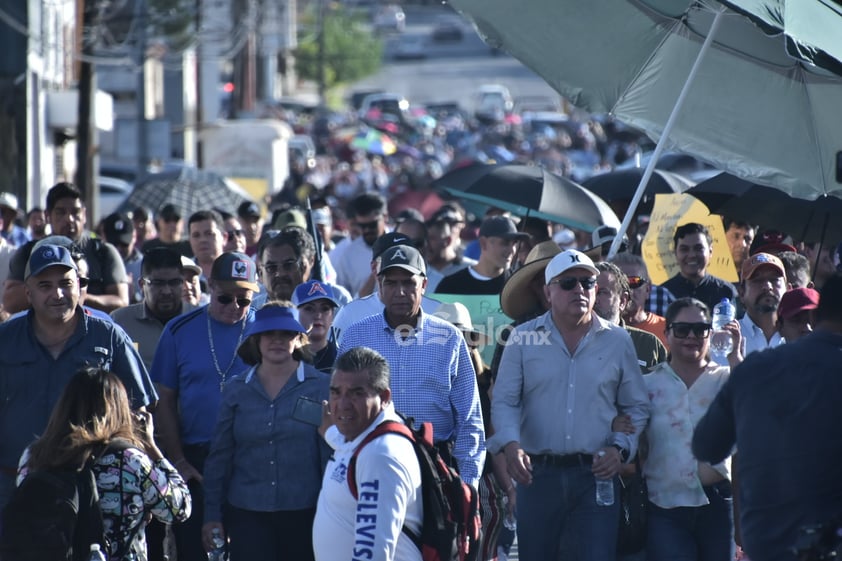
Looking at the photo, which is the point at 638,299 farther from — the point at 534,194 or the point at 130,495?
the point at 130,495

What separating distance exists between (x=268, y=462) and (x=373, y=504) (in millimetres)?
1669

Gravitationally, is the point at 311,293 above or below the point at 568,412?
above

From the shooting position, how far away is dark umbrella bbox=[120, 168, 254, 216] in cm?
1689

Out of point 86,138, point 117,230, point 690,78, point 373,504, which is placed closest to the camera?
point 373,504

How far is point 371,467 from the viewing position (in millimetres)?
5926

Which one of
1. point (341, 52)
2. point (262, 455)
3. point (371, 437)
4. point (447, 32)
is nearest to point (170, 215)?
point (262, 455)

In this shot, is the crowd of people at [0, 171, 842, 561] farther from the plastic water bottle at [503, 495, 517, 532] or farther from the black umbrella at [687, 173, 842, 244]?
the black umbrella at [687, 173, 842, 244]

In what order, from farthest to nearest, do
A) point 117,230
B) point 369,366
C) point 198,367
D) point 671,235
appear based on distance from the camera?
point 117,230 < point 671,235 < point 198,367 < point 369,366

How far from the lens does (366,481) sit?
19.4 feet

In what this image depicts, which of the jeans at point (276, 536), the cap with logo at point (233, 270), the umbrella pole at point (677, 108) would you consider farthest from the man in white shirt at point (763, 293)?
the jeans at point (276, 536)

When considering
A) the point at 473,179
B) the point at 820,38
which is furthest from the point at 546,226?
the point at 820,38

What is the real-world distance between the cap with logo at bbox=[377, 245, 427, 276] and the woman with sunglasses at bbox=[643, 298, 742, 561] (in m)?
1.26

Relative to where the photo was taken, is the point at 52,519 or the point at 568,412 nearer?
the point at 52,519

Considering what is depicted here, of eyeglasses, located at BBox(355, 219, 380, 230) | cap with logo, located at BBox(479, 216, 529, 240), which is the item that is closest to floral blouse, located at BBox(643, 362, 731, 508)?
cap with logo, located at BBox(479, 216, 529, 240)
